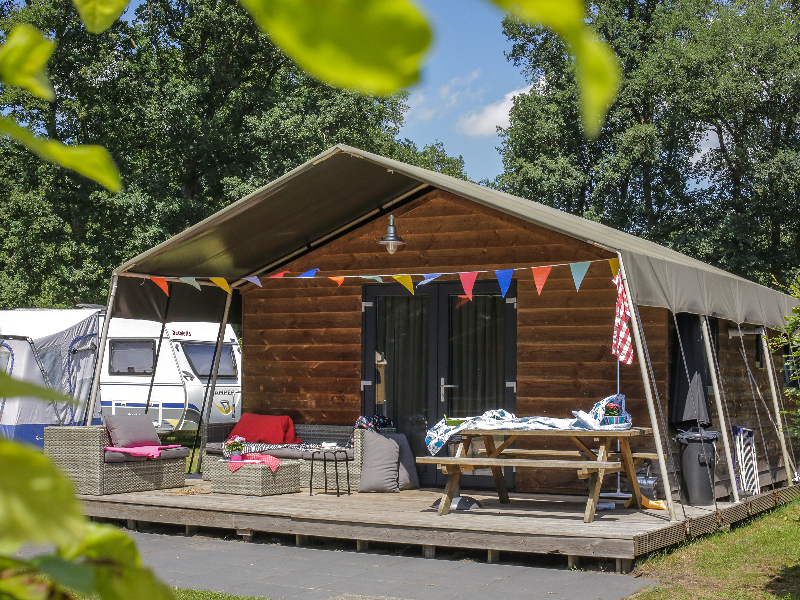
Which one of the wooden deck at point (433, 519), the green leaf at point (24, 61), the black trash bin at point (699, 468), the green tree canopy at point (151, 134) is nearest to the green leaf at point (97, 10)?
the green leaf at point (24, 61)

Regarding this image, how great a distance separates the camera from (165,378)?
14234 mm

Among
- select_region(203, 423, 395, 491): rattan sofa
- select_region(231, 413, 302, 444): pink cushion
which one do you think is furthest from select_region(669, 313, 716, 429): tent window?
select_region(231, 413, 302, 444): pink cushion

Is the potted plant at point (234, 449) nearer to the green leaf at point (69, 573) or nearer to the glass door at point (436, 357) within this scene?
the glass door at point (436, 357)

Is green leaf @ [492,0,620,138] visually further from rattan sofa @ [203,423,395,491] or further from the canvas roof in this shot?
rattan sofa @ [203,423,395,491]

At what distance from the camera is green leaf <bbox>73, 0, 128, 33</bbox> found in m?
0.46

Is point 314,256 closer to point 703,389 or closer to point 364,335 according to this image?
point 364,335

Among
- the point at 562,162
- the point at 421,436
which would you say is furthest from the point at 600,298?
the point at 562,162

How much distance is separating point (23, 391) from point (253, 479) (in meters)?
7.42

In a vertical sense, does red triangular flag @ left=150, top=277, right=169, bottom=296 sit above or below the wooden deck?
above

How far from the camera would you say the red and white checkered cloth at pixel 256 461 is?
7.59m

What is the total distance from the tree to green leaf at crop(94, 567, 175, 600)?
56.8 ft

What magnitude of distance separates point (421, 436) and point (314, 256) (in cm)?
214

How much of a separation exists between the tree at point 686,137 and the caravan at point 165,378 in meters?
8.14

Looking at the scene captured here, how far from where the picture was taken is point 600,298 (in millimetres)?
7816
